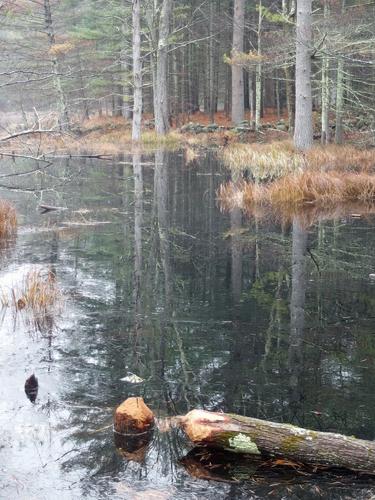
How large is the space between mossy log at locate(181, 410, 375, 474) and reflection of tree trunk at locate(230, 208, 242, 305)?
291cm

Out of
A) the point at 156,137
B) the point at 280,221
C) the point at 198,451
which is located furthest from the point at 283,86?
the point at 198,451

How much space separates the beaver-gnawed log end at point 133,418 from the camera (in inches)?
152

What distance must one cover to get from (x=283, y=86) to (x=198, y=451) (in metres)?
34.1

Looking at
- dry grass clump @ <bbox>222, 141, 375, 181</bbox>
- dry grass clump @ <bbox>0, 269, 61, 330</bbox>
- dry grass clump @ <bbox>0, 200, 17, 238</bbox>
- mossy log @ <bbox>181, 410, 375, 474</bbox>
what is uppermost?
dry grass clump @ <bbox>222, 141, 375, 181</bbox>

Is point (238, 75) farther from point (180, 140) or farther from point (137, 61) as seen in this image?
point (137, 61)

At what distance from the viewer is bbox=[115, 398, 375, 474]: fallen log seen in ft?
11.3

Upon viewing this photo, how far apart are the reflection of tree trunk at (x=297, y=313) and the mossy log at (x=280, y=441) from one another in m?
0.69

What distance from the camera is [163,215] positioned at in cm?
1146

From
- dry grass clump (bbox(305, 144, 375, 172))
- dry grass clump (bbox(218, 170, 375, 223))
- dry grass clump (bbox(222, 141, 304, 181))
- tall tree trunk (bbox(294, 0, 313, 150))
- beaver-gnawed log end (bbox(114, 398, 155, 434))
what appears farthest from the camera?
tall tree trunk (bbox(294, 0, 313, 150))

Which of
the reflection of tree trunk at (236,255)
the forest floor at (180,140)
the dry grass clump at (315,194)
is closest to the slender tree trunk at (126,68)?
the forest floor at (180,140)

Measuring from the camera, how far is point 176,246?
29.5 feet

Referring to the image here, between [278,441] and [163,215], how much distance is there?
8159mm

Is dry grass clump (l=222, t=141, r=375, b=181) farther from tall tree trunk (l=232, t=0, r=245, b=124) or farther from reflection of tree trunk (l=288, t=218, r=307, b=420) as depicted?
tall tree trunk (l=232, t=0, r=245, b=124)

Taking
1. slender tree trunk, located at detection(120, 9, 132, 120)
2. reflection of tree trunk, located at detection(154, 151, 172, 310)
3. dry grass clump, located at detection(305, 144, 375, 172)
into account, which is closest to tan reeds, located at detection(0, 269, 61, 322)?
reflection of tree trunk, located at detection(154, 151, 172, 310)
